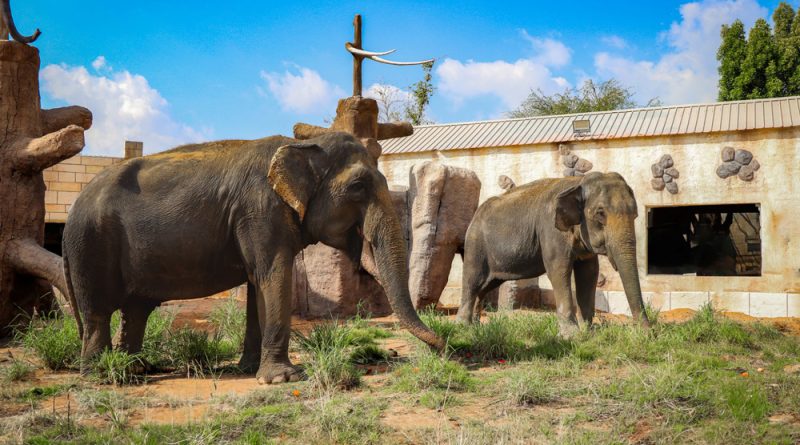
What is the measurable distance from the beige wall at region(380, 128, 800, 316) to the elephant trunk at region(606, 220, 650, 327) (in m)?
8.33

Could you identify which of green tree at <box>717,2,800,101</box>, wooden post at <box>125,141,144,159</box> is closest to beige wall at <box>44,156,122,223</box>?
wooden post at <box>125,141,144,159</box>

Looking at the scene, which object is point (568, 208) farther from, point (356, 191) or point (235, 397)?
point (235, 397)

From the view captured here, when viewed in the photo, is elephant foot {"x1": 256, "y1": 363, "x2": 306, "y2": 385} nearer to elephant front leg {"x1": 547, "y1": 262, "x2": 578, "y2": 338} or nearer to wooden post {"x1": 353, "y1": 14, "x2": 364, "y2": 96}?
elephant front leg {"x1": 547, "y1": 262, "x2": 578, "y2": 338}

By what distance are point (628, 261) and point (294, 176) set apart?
3700mm

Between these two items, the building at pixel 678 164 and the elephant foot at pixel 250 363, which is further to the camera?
the building at pixel 678 164

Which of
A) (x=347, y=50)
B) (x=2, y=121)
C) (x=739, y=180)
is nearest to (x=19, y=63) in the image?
(x=2, y=121)

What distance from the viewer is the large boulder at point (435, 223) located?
43.0ft

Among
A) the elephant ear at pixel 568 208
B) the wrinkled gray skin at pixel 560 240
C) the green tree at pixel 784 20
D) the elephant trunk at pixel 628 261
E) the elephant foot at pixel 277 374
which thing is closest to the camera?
the elephant foot at pixel 277 374

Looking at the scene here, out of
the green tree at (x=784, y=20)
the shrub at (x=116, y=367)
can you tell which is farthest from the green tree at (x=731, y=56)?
the shrub at (x=116, y=367)

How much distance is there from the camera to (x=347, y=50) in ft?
39.7

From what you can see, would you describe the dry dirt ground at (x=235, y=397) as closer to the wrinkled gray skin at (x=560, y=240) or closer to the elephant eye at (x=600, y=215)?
the wrinkled gray skin at (x=560, y=240)

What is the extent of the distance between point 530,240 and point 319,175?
3.65 meters

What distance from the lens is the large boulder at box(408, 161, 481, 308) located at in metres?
13.1

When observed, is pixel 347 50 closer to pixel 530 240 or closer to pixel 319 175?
pixel 530 240
